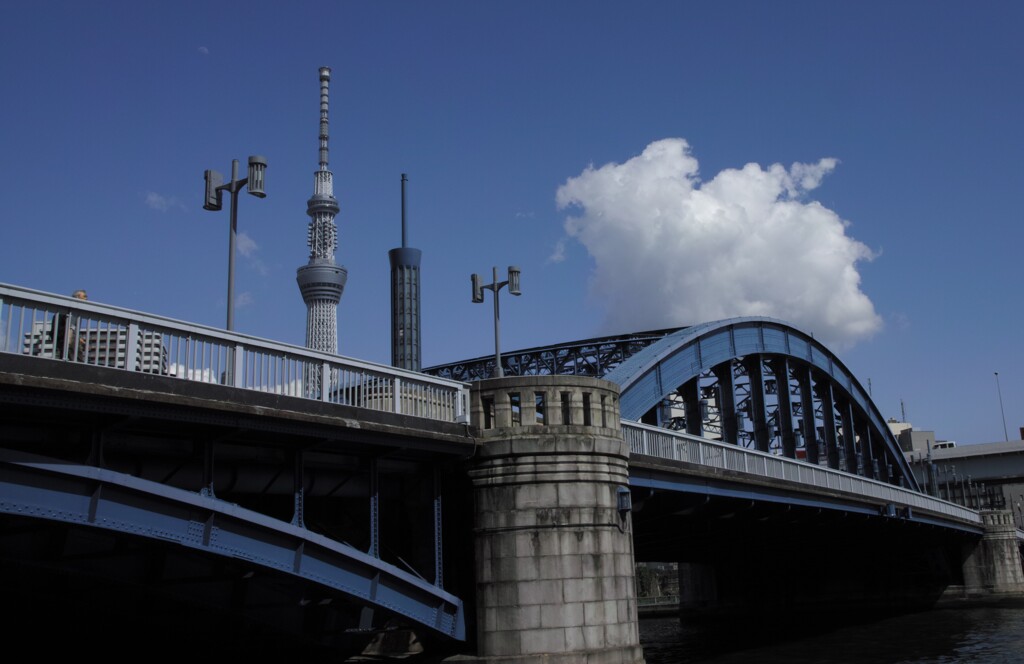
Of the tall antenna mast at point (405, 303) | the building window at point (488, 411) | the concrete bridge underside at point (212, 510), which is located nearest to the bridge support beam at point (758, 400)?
the tall antenna mast at point (405, 303)

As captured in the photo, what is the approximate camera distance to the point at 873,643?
4850 cm

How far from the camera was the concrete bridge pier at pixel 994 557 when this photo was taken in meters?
80.1

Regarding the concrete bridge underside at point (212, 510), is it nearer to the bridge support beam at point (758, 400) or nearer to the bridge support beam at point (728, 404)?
the bridge support beam at point (728, 404)

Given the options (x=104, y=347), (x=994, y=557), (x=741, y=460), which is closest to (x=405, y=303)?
(x=741, y=460)

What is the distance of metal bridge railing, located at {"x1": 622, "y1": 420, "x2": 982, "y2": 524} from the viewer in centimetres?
3177

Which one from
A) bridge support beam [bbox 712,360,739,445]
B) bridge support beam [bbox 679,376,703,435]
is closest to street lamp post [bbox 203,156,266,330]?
bridge support beam [bbox 679,376,703,435]

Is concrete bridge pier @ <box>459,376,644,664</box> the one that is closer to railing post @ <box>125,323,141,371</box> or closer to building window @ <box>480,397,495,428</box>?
building window @ <box>480,397,495,428</box>

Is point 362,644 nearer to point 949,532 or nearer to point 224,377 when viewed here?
point 224,377

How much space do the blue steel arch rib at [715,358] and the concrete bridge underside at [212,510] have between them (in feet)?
61.9

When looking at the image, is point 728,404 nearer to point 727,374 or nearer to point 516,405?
point 727,374

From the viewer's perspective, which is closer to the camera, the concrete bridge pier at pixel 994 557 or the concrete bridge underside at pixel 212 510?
the concrete bridge underside at pixel 212 510

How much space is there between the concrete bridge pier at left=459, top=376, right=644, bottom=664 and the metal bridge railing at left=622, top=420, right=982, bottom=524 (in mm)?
4726

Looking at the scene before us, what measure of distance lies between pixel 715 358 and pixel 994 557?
41835mm

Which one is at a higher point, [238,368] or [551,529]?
[238,368]
